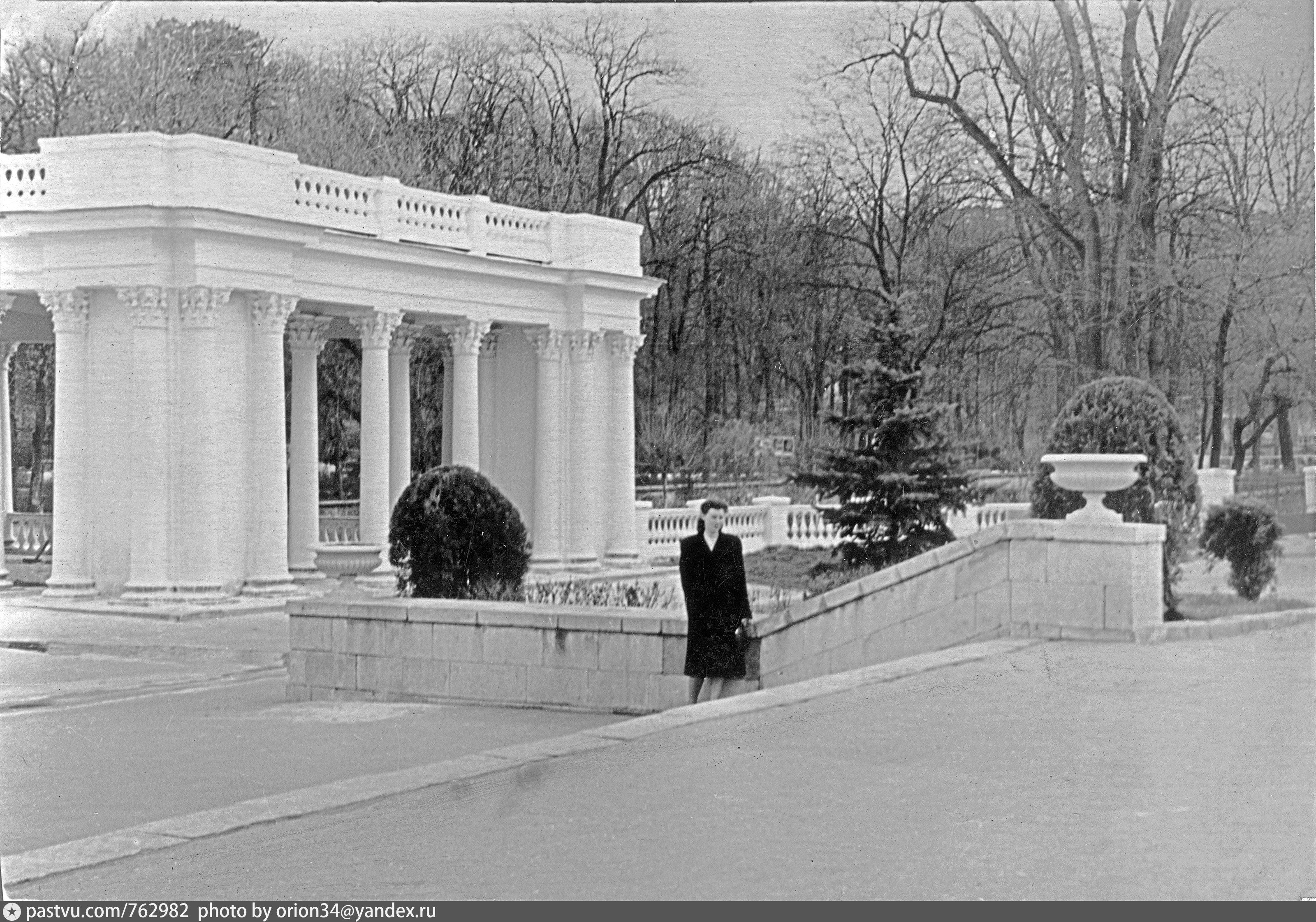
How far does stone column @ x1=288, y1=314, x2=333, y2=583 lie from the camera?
2503 centimetres

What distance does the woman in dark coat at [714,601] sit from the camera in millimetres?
11023

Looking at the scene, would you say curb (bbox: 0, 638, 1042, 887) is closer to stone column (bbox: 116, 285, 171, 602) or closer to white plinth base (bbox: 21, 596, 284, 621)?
white plinth base (bbox: 21, 596, 284, 621)

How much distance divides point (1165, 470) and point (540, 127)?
539 cm

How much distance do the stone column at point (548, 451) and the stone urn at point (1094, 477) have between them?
656cm

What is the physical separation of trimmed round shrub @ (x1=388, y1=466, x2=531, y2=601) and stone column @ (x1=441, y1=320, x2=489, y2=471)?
7492 millimetres

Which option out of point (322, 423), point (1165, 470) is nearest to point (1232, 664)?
point (1165, 470)

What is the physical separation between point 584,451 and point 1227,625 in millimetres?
12178

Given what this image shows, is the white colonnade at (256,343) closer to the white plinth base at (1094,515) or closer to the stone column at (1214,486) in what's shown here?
the white plinth base at (1094,515)

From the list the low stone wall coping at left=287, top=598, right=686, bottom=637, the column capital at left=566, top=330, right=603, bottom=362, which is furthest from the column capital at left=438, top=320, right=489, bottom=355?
the low stone wall coping at left=287, top=598, right=686, bottom=637

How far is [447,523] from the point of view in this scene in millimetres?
16297

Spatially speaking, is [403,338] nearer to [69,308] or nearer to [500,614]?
[69,308]

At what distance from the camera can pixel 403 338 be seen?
2630 centimetres

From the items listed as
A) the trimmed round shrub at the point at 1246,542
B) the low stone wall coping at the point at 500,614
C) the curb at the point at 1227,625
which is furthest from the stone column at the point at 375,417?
the trimmed round shrub at the point at 1246,542

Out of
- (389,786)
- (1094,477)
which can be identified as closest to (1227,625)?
(1094,477)
